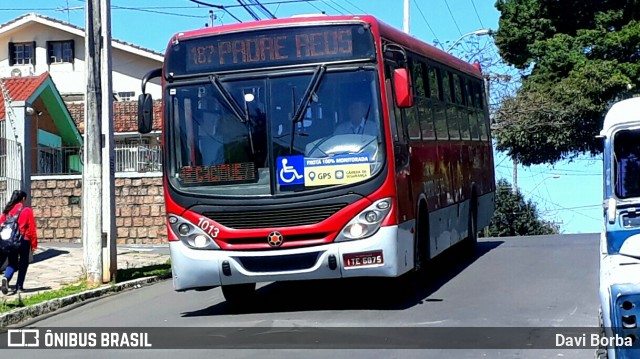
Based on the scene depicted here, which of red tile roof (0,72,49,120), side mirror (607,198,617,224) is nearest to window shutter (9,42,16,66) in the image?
red tile roof (0,72,49,120)

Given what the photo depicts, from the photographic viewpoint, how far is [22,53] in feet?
145

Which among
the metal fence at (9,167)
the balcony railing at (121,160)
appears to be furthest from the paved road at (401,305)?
the balcony railing at (121,160)

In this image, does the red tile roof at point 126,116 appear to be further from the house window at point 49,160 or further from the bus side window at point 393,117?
the bus side window at point 393,117

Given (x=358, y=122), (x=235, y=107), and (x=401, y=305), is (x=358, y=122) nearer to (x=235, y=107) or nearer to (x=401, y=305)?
(x=235, y=107)

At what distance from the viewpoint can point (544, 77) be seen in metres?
34.2

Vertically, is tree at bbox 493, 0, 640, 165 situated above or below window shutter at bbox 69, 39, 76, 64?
below

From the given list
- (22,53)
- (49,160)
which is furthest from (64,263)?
(22,53)

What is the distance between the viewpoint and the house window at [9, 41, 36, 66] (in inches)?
1726

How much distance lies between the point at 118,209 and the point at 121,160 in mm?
2739

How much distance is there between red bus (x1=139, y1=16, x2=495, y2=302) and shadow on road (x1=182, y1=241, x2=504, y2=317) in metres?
0.74

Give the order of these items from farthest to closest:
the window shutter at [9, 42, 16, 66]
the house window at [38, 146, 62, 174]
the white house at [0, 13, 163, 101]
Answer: the window shutter at [9, 42, 16, 66], the white house at [0, 13, 163, 101], the house window at [38, 146, 62, 174]

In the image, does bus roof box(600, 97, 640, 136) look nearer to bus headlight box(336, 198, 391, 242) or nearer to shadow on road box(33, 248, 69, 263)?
bus headlight box(336, 198, 391, 242)

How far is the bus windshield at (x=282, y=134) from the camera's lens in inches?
444

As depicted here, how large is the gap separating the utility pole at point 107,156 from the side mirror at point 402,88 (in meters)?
6.14
